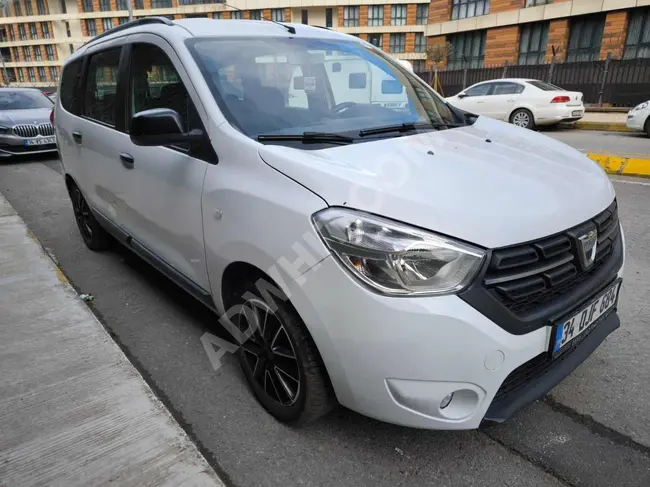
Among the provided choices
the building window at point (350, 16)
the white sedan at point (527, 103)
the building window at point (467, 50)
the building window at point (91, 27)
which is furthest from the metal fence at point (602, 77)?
the building window at point (91, 27)

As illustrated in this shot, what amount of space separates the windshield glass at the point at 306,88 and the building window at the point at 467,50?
34.1m

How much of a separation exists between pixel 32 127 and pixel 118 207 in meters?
8.19

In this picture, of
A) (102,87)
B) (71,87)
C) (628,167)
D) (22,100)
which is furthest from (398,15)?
(102,87)

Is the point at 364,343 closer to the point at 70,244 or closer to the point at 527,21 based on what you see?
the point at 70,244

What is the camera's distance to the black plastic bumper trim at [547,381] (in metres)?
1.82

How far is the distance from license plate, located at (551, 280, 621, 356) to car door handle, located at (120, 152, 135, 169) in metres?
2.58

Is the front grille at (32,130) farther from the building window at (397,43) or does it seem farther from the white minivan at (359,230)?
the building window at (397,43)

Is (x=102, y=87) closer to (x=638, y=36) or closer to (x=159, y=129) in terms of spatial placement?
(x=159, y=129)

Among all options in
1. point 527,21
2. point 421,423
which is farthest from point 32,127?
point 527,21

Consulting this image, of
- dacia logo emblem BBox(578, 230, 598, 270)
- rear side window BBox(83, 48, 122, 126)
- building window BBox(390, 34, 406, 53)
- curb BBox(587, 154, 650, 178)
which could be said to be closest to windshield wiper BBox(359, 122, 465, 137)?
dacia logo emblem BBox(578, 230, 598, 270)

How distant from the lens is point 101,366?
2.63m

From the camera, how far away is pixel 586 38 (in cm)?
2783

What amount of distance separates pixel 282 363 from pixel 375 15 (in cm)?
5752

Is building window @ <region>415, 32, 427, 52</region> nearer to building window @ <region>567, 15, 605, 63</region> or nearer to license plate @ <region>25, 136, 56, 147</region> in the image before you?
building window @ <region>567, 15, 605, 63</region>
